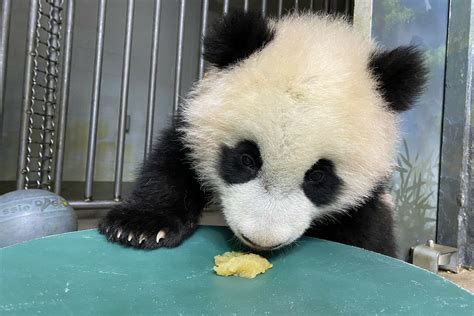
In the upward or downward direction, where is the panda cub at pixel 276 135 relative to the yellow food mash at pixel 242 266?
upward

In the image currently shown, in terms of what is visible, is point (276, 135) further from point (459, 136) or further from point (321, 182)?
point (459, 136)

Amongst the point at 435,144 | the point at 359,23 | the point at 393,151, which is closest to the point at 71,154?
the point at 359,23

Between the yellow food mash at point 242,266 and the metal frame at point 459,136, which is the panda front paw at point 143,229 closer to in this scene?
the yellow food mash at point 242,266

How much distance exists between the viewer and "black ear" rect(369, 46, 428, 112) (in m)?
1.38

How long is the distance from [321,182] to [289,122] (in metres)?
0.23

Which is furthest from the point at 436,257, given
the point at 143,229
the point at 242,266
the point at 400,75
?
the point at 143,229

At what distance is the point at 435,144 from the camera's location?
8.77 ft

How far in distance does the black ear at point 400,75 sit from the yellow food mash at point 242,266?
671mm

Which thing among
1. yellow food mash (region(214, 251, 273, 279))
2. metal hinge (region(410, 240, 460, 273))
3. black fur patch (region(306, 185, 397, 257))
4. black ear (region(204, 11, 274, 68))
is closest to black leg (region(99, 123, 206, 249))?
yellow food mash (region(214, 251, 273, 279))

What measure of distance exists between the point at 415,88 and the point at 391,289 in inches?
25.3

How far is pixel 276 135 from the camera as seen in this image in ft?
4.06

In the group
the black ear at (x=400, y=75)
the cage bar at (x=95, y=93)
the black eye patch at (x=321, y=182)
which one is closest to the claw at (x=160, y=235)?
the black eye patch at (x=321, y=182)

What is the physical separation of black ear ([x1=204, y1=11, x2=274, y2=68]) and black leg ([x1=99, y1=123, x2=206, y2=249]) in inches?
15.0

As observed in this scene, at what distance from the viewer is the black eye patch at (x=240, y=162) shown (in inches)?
51.0
